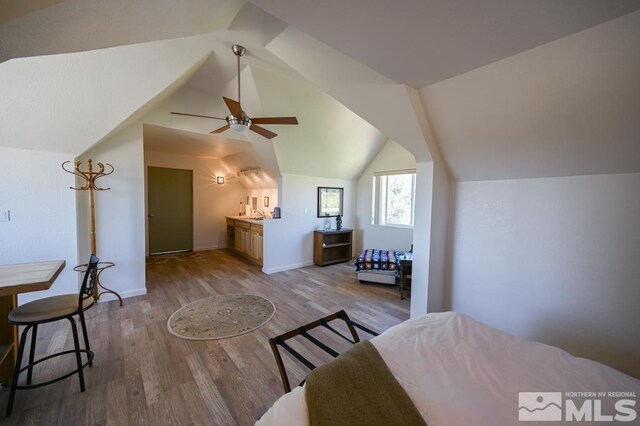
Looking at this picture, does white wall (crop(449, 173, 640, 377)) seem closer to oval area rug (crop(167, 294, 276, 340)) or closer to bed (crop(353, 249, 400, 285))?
bed (crop(353, 249, 400, 285))

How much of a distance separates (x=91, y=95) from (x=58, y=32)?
150 centimetres

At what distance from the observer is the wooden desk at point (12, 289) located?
154cm

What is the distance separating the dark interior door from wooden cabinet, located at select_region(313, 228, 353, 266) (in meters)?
3.34

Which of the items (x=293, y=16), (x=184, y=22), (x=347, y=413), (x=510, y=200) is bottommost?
(x=347, y=413)

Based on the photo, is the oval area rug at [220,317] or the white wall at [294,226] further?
the white wall at [294,226]

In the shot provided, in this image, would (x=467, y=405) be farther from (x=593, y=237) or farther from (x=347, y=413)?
(x=593, y=237)

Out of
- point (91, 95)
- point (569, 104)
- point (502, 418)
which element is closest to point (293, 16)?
point (569, 104)

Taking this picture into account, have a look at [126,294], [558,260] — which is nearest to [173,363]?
[126,294]

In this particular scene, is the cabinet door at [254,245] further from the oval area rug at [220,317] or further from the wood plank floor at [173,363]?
the oval area rug at [220,317]

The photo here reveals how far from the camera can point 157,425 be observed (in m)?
1.42

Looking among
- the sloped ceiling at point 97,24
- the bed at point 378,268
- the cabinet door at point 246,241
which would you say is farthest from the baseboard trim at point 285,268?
the sloped ceiling at point 97,24

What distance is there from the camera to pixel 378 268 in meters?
3.86

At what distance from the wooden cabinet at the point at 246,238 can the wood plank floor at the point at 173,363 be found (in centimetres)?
121

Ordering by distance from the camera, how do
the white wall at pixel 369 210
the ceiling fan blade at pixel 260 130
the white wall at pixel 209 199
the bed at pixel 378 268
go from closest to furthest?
the ceiling fan blade at pixel 260 130 → the bed at pixel 378 268 → the white wall at pixel 369 210 → the white wall at pixel 209 199
